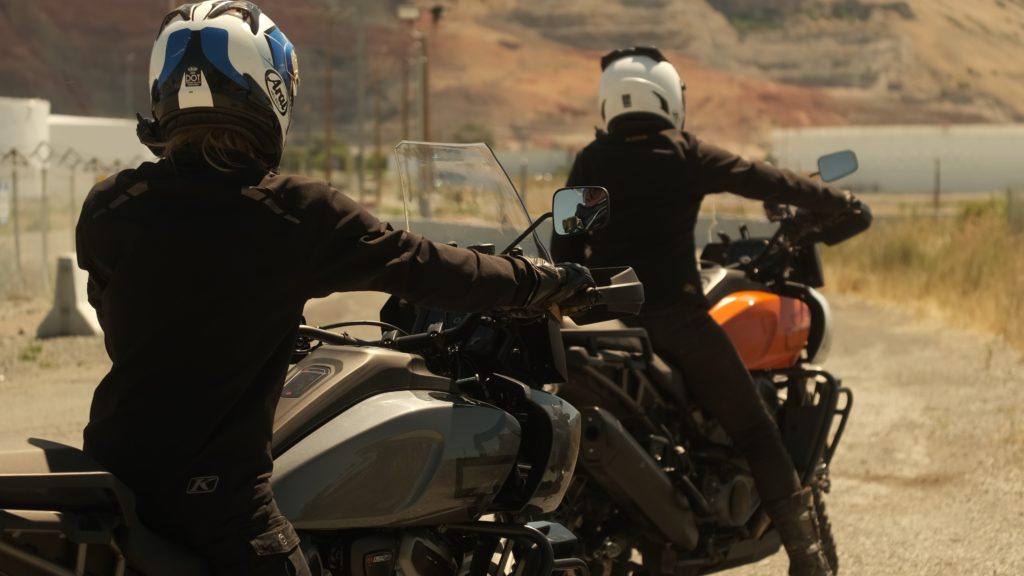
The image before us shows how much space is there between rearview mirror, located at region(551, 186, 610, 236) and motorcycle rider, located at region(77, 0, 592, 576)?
0.86 m

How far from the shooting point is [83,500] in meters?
2.78

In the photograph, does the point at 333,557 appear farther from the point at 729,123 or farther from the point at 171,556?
the point at 729,123

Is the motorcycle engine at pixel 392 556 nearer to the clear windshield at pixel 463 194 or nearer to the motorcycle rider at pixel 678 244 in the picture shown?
the clear windshield at pixel 463 194

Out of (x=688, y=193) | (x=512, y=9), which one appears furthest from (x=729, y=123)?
(x=688, y=193)

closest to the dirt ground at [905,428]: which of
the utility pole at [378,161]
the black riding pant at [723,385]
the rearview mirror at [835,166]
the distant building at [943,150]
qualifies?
the black riding pant at [723,385]

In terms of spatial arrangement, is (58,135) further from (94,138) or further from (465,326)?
(465,326)

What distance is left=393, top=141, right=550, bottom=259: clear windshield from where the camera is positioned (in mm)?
4355

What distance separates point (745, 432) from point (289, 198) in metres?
3.08

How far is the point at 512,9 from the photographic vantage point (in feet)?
379

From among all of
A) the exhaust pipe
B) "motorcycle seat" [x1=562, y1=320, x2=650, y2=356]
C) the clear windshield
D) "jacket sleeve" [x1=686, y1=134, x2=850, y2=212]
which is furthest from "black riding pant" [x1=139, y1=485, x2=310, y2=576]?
"jacket sleeve" [x1=686, y1=134, x2=850, y2=212]

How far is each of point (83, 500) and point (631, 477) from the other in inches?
106

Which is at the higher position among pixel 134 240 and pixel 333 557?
pixel 134 240

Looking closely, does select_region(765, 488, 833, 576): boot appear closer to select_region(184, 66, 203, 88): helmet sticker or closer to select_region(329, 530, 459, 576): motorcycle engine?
select_region(329, 530, 459, 576): motorcycle engine

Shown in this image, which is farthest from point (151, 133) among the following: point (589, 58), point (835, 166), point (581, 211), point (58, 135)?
point (589, 58)
